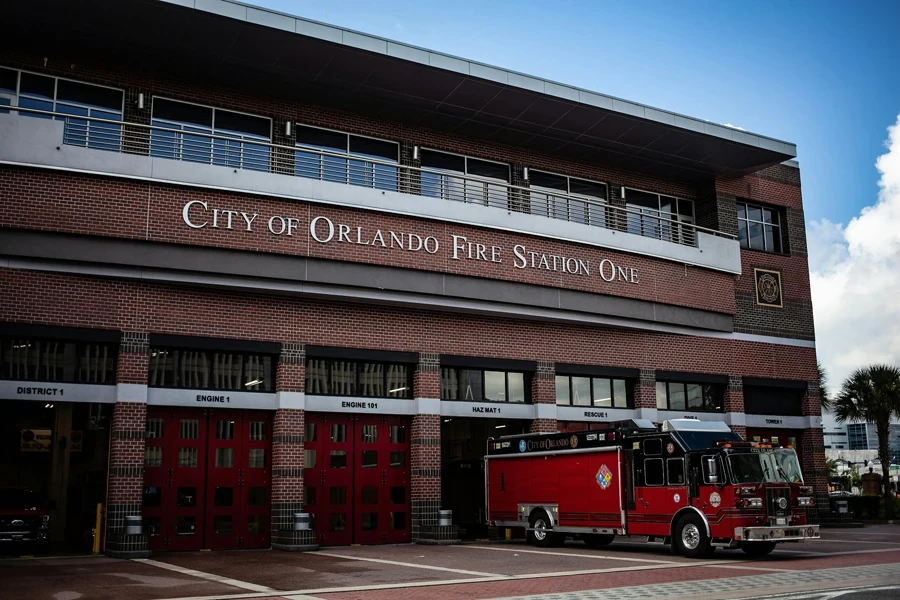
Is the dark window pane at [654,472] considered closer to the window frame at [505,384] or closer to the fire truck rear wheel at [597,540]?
the fire truck rear wheel at [597,540]

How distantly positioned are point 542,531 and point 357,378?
21.1ft

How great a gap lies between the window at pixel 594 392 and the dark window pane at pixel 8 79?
17.1 meters

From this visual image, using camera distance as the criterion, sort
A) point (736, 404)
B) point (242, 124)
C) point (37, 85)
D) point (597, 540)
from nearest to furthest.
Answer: point (37, 85) → point (597, 540) → point (242, 124) → point (736, 404)

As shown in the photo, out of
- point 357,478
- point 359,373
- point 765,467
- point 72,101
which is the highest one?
point 72,101

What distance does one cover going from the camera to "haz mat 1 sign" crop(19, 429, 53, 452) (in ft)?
100

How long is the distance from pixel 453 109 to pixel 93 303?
1149 centimetres

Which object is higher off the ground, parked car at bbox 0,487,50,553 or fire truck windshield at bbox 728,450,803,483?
fire truck windshield at bbox 728,450,803,483

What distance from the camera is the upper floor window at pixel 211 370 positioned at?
22109 millimetres

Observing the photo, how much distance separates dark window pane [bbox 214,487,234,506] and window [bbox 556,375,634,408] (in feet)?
34.4

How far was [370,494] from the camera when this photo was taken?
24.5 metres

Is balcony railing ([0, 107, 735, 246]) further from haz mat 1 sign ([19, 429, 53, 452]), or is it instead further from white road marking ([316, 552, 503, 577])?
haz mat 1 sign ([19, 429, 53, 452])

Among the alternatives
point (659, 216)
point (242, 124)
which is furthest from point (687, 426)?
point (242, 124)

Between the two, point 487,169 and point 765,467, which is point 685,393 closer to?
point 487,169

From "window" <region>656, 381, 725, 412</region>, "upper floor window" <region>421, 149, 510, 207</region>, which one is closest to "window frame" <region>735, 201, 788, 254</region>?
"window" <region>656, 381, 725, 412</region>
